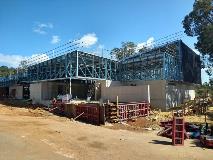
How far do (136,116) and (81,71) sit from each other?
1284 centimetres

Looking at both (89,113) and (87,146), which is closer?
(87,146)

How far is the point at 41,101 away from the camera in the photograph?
40.2 m

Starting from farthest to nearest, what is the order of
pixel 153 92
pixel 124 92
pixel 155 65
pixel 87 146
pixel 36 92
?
pixel 36 92
pixel 155 65
pixel 153 92
pixel 124 92
pixel 87 146

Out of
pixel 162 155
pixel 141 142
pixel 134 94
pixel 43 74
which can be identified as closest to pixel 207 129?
pixel 141 142

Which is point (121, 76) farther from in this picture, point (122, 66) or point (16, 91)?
point (16, 91)

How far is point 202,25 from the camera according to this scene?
1592 inches

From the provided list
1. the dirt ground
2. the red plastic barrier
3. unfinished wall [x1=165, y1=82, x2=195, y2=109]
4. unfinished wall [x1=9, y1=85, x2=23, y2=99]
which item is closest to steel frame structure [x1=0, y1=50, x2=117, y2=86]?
unfinished wall [x1=9, y1=85, x2=23, y2=99]

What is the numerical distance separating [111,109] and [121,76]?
1985 cm

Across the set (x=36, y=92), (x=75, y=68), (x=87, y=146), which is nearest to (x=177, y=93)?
(x=75, y=68)

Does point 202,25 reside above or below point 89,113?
above

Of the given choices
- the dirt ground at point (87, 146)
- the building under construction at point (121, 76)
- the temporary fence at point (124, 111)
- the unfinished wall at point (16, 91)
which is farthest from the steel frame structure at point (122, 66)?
the dirt ground at point (87, 146)

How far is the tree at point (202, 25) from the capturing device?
124 feet

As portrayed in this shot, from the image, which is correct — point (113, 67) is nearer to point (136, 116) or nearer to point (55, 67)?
point (55, 67)

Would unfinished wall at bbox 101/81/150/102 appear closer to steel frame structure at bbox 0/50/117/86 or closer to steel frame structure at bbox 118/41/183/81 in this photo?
steel frame structure at bbox 0/50/117/86
